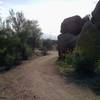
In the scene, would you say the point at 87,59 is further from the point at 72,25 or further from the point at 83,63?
the point at 72,25

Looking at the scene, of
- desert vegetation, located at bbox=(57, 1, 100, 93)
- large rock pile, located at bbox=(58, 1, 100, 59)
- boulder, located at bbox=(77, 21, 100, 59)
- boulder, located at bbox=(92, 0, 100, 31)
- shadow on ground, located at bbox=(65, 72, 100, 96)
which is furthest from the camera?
large rock pile, located at bbox=(58, 1, 100, 59)

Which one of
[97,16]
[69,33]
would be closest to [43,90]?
[97,16]

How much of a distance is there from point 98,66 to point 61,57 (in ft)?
33.6

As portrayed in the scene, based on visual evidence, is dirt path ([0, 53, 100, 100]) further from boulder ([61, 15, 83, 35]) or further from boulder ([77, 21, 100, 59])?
boulder ([61, 15, 83, 35])

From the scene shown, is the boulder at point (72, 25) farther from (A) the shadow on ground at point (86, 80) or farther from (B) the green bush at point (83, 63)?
(A) the shadow on ground at point (86, 80)

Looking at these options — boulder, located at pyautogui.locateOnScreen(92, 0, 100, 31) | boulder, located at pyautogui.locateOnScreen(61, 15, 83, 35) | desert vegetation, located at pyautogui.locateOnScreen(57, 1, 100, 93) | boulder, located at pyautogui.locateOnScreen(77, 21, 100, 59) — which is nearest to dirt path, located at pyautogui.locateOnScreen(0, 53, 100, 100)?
desert vegetation, located at pyautogui.locateOnScreen(57, 1, 100, 93)

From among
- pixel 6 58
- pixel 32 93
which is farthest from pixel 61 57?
pixel 32 93

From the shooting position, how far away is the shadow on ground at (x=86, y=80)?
14.6 m

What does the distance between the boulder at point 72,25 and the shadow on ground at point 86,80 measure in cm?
1235

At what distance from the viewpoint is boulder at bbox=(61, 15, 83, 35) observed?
30219 mm

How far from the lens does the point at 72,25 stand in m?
30.2

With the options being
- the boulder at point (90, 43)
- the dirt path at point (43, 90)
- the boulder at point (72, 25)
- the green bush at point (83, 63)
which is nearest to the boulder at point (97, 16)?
the boulder at point (90, 43)

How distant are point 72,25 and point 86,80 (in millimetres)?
14774

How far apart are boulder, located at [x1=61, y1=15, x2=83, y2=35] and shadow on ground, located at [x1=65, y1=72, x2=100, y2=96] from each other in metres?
12.4
